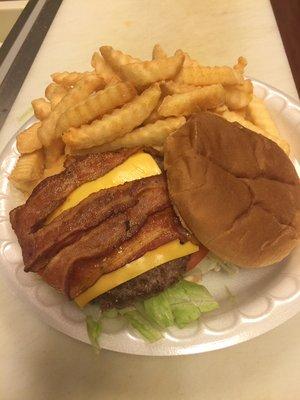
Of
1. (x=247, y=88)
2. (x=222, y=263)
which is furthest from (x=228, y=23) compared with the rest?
(x=222, y=263)

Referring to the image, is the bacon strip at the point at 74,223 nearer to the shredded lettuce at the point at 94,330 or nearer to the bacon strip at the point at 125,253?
the bacon strip at the point at 125,253

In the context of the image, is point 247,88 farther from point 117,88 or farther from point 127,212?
point 127,212

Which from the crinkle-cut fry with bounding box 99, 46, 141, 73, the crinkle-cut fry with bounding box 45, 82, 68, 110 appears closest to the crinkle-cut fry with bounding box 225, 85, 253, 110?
the crinkle-cut fry with bounding box 99, 46, 141, 73

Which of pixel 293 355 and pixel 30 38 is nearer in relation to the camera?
pixel 293 355

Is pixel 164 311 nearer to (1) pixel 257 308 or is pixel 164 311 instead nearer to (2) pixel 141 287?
(2) pixel 141 287

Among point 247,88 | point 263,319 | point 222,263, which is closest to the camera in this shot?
point 263,319

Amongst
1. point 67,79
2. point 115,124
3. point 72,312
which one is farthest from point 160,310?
point 67,79

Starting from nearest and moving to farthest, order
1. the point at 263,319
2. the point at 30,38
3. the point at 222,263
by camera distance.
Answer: the point at 263,319, the point at 222,263, the point at 30,38
